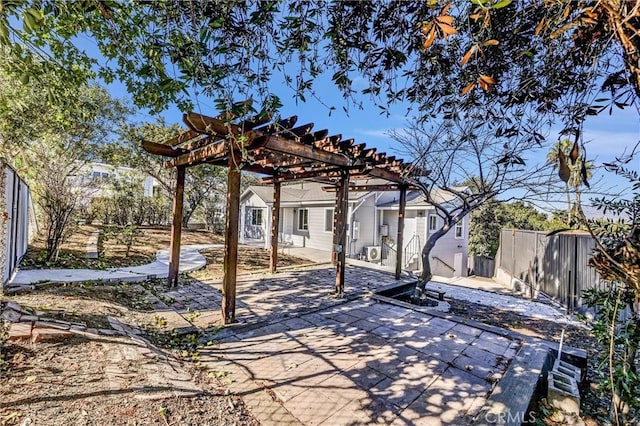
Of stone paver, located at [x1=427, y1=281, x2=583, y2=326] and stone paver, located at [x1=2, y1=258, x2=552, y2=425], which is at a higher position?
stone paver, located at [x1=2, y1=258, x2=552, y2=425]

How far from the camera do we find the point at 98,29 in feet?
11.0

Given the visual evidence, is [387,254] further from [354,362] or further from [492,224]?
[354,362]

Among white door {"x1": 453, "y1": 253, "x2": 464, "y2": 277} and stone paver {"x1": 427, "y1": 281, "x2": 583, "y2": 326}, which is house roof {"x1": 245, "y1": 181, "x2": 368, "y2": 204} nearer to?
white door {"x1": 453, "y1": 253, "x2": 464, "y2": 277}

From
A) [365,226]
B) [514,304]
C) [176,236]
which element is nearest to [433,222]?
[365,226]

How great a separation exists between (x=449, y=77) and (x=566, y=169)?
1672mm

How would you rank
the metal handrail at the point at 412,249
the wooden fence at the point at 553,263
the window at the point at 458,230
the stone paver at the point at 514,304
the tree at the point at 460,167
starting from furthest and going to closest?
the window at the point at 458,230 < the metal handrail at the point at 412,249 < the wooden fence at the point at 553,263 < the stone paver at the point at 514,304 < the tree at the point at 460,167

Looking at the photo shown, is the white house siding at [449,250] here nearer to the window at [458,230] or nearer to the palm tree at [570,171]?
the window at [458,230]

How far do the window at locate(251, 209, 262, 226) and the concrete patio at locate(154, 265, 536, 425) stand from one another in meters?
12.2

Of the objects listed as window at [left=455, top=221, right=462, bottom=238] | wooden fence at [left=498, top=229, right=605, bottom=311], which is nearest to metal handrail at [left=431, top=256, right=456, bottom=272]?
window at [left=455, top=221, right=462, bottom=238]

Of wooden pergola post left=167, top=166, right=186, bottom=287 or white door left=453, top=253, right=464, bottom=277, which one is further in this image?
white door left=453, top=253, right=464, bottom=277

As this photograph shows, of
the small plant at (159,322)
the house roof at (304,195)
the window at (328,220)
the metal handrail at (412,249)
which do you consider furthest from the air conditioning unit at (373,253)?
the small plant at (159,322)

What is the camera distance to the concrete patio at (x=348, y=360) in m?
2.52

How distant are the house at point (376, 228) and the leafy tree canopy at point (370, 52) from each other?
9560mm

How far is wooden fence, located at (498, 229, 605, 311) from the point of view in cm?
645
